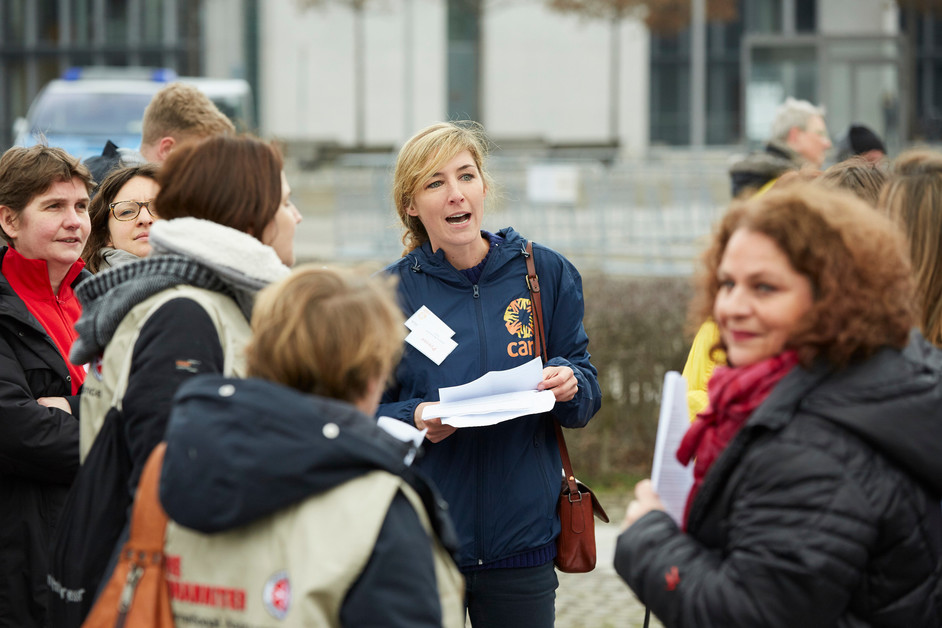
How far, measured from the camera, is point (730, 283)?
2.15m

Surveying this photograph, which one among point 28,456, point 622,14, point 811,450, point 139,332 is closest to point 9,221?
point 28,456

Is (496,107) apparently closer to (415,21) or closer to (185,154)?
(415,21)

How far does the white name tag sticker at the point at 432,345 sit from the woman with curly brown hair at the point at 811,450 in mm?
1251

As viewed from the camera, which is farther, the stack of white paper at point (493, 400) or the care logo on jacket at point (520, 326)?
the care logo on jacket at point (520, 326)

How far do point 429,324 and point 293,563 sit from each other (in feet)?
4.87

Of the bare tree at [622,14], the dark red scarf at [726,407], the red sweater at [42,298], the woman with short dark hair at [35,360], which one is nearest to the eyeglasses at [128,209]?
the woman with short dark hair at [35,360]

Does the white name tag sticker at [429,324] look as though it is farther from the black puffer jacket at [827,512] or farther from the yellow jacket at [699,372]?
the black puffer jacket at [827,512]

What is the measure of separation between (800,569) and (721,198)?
1235 cm

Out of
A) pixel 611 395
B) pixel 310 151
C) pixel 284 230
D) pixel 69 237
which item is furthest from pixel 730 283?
pixel 310 151

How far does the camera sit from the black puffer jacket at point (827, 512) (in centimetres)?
189

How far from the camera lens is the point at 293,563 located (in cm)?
190

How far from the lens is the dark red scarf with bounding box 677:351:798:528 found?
6.76ft

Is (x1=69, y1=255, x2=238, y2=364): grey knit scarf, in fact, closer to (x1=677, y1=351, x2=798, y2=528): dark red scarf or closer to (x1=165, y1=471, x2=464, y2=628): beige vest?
(x1=165, y1=471, x2=464, y2=628): beige vest

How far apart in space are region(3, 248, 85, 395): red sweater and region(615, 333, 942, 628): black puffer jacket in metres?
2.22
